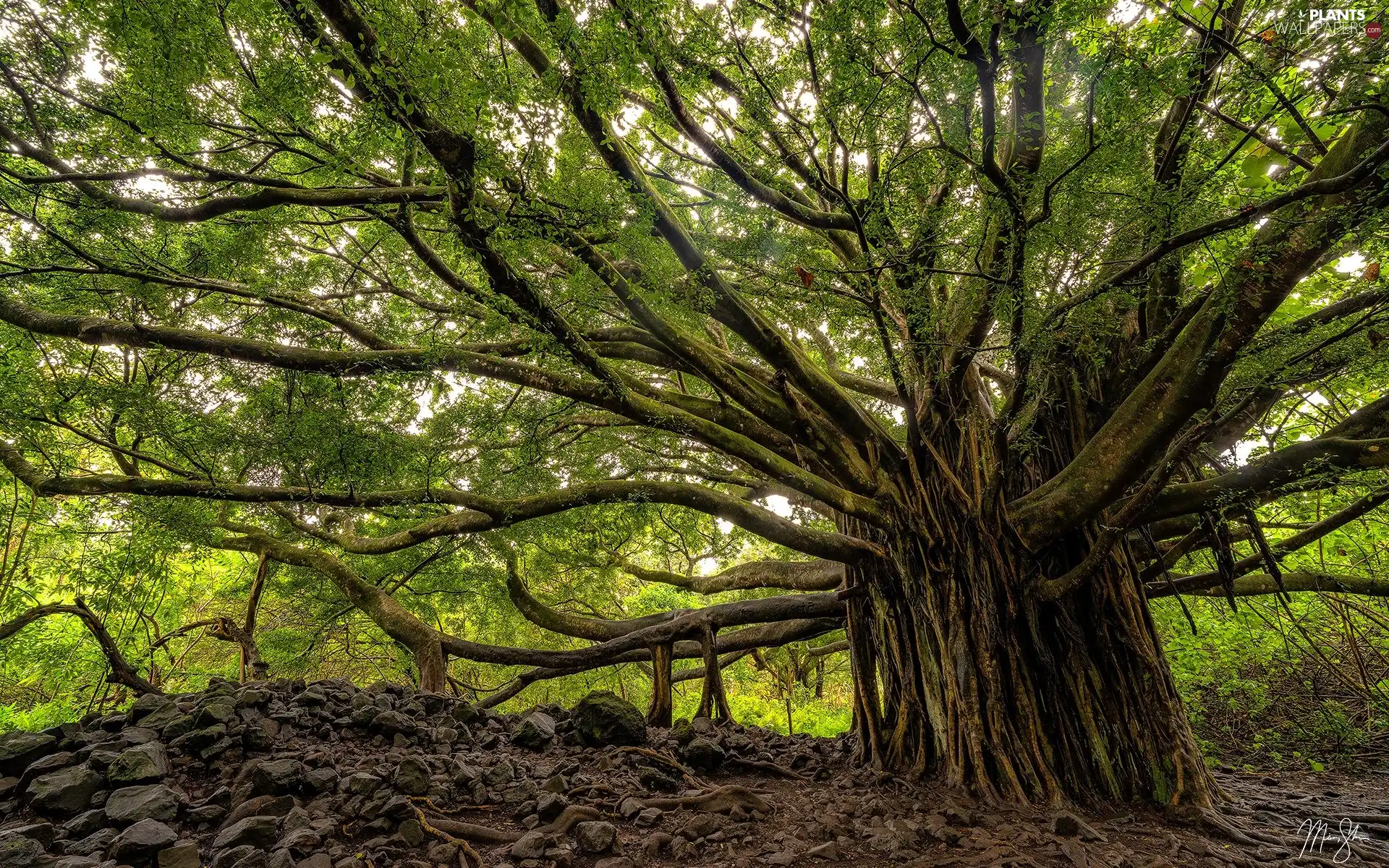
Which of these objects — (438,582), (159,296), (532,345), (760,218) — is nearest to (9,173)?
(159,296)

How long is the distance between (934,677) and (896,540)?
108 cm

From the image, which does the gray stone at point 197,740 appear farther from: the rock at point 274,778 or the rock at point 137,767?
the rock at point 274,778

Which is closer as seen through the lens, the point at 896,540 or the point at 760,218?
the point at 760,218

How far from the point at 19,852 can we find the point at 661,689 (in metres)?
4.23

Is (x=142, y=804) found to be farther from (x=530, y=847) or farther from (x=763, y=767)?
(x=763, y=767)

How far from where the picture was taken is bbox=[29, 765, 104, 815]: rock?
254 cm

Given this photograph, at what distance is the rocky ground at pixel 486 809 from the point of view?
8.20 feet

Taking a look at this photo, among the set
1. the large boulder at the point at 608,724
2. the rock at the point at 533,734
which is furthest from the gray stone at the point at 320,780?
the large boulder at the point at 608,724

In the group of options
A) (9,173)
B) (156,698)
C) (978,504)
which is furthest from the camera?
(978,504)

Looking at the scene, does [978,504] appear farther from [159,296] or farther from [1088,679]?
[159,296]

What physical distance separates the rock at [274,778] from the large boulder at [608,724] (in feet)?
6.49

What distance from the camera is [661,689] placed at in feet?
18.2

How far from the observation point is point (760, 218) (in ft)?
13.6
